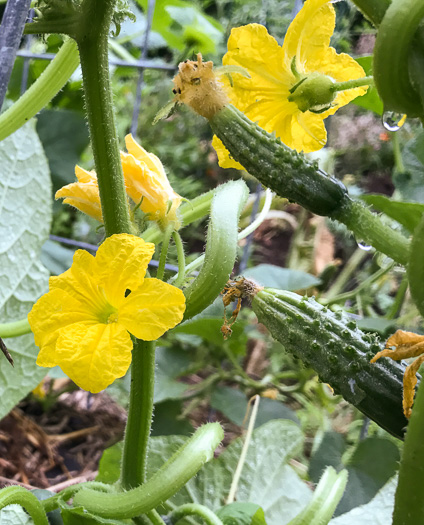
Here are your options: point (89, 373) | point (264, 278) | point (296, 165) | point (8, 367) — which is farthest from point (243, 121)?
point (264, 278)

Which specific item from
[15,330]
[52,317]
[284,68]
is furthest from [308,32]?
[15,330]

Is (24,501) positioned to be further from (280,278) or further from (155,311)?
(280,278)

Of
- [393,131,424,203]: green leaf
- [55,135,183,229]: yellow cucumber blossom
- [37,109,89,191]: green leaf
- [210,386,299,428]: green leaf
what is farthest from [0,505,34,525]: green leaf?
[37,109,89,191]: green leaf

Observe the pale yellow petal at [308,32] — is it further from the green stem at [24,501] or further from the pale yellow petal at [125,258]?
the green stem at [24,501]

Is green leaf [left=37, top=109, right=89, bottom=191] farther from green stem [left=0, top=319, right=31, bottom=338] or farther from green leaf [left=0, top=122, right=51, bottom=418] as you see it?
green stem [left=0, top=319, right=31, bottom=338]

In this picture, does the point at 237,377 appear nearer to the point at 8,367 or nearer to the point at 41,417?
the point at 41,417
